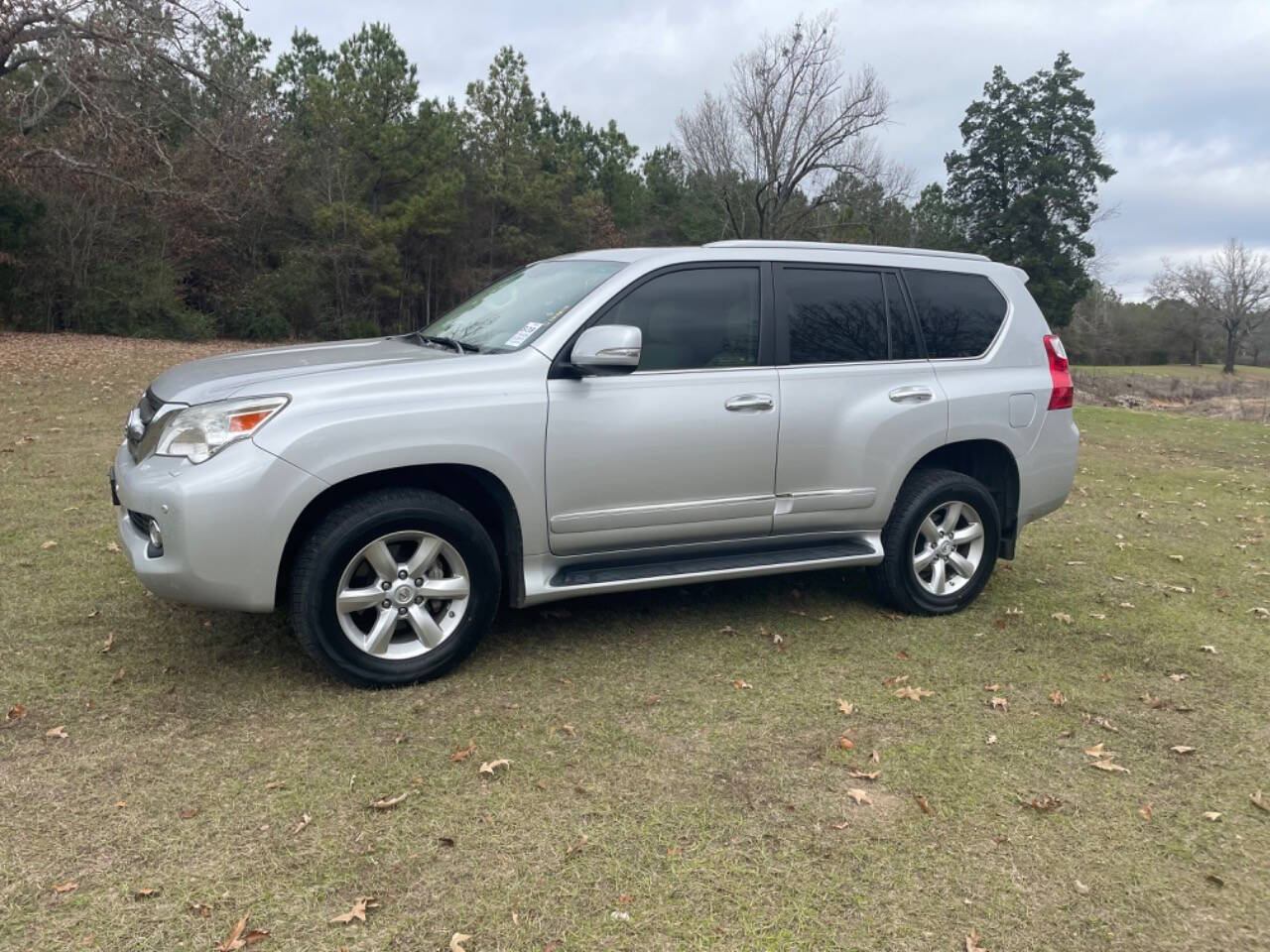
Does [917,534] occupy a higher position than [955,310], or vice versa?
[955,310]

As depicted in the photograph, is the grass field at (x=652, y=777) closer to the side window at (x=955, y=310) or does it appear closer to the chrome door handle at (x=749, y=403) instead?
the chrome door handle at (x=749, y=403)

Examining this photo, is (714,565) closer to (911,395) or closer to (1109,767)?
(911,395)

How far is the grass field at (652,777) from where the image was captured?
2.59 m

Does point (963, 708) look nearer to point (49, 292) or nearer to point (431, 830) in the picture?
point (431, 830)

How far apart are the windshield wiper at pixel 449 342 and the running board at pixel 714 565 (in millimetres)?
1103

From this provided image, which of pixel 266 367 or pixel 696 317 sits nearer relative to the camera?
pixel 266 367

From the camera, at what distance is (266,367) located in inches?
159

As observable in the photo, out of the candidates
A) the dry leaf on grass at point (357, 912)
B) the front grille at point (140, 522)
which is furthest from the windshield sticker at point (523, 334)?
the dry leaf on grass at point (357, 912)

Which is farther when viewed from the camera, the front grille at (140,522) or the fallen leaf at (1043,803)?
the front grille at (140,522)

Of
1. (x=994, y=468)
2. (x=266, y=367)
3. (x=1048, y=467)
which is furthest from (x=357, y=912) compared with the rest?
(x=1048, y=467)

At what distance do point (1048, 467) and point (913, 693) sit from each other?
1.89 m

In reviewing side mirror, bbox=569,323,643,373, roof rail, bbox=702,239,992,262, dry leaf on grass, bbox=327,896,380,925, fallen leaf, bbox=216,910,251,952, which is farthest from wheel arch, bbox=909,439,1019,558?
fallen leaf, bbox=216,910,251,952

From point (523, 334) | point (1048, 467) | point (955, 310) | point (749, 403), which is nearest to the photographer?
point (523, 334)

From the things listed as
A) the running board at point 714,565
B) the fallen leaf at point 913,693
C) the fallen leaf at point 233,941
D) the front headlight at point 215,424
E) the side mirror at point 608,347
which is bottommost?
the fallen leaf at point 233,941
